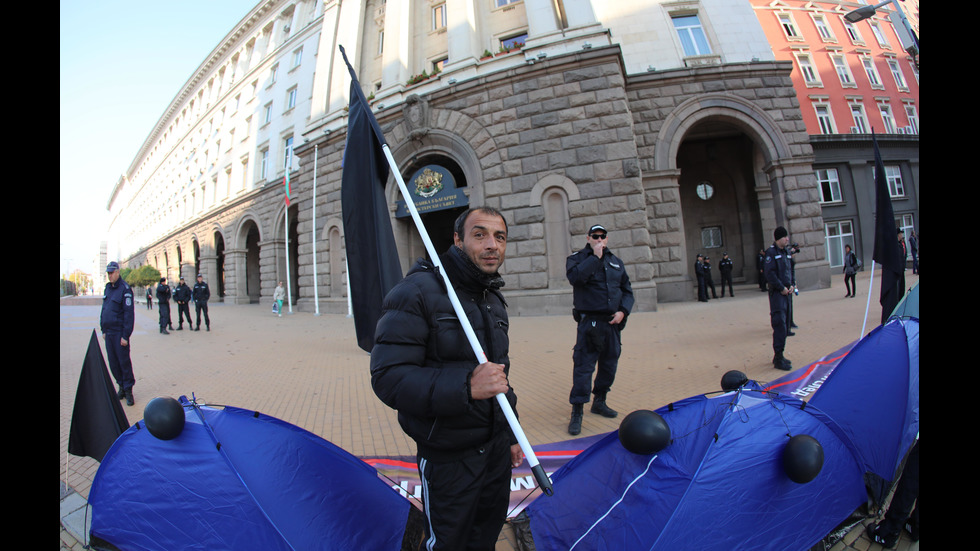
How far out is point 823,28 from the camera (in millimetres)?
21375

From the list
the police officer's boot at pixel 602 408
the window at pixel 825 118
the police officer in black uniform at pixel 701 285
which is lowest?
the police officer's boot at pixel 602 408

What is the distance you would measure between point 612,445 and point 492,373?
116 cm

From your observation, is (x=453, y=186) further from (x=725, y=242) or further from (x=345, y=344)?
Result: (x=725, y=242)

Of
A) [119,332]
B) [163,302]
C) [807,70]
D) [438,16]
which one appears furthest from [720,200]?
[163,302]

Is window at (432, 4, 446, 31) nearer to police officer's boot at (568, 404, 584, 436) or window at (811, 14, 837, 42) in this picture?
police officer's boot at (568, 404, 584, 436)

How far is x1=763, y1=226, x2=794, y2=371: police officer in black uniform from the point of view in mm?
5113

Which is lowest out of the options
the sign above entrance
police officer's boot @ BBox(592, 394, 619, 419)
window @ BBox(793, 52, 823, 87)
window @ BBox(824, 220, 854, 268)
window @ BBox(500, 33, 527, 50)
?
police officer's boot @ BBox(592, 394, 619, 419)

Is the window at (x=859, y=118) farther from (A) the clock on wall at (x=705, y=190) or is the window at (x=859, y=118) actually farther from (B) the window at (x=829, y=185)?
(A) the clock on wall at (x=705, y=190)

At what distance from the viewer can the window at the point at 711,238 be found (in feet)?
58.8

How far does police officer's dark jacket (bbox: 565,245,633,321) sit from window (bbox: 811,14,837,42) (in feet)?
94.2

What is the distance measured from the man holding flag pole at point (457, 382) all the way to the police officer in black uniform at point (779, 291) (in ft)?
17.0

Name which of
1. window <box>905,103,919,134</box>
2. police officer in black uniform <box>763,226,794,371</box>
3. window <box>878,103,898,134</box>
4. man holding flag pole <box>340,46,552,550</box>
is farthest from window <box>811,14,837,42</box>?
man holding flag pole <box>340,46,552,550</box>

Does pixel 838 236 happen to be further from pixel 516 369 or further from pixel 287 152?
pixel 287 152

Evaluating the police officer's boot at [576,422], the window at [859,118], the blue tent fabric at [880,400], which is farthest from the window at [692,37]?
the police officer's boot at [576,422]
